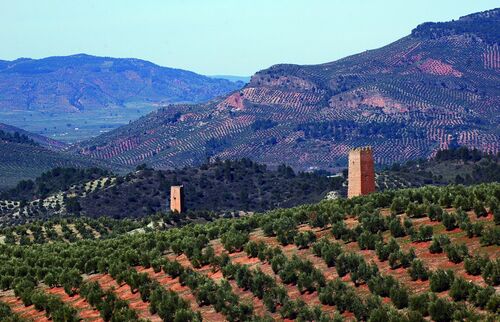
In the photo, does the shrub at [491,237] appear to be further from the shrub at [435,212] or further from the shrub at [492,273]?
the shrub at [435,212]

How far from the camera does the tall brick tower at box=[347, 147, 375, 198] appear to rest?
6581 centimetres

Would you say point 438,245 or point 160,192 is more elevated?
point 438,245

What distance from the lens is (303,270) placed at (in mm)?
41688

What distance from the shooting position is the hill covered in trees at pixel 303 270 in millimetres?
35500

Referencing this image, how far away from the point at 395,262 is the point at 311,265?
347 centimetres

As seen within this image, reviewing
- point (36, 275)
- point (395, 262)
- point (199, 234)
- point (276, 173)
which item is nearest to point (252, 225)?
point (199, 234)

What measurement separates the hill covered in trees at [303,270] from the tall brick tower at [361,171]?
9.40 meters

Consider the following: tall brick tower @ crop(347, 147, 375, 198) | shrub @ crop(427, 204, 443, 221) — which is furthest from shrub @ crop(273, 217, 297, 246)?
tall brick tower @ crop(347, 147, 375, 198)

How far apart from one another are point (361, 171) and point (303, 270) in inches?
983

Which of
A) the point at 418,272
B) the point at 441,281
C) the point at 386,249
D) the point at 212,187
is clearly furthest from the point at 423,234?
the point at 212,187

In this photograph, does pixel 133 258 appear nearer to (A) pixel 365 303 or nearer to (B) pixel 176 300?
(B) pixel 176 300

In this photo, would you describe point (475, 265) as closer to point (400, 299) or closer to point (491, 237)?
point (400, 299)

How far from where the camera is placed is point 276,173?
147625mm

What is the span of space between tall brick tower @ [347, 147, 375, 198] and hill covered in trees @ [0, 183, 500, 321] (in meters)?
9.40
